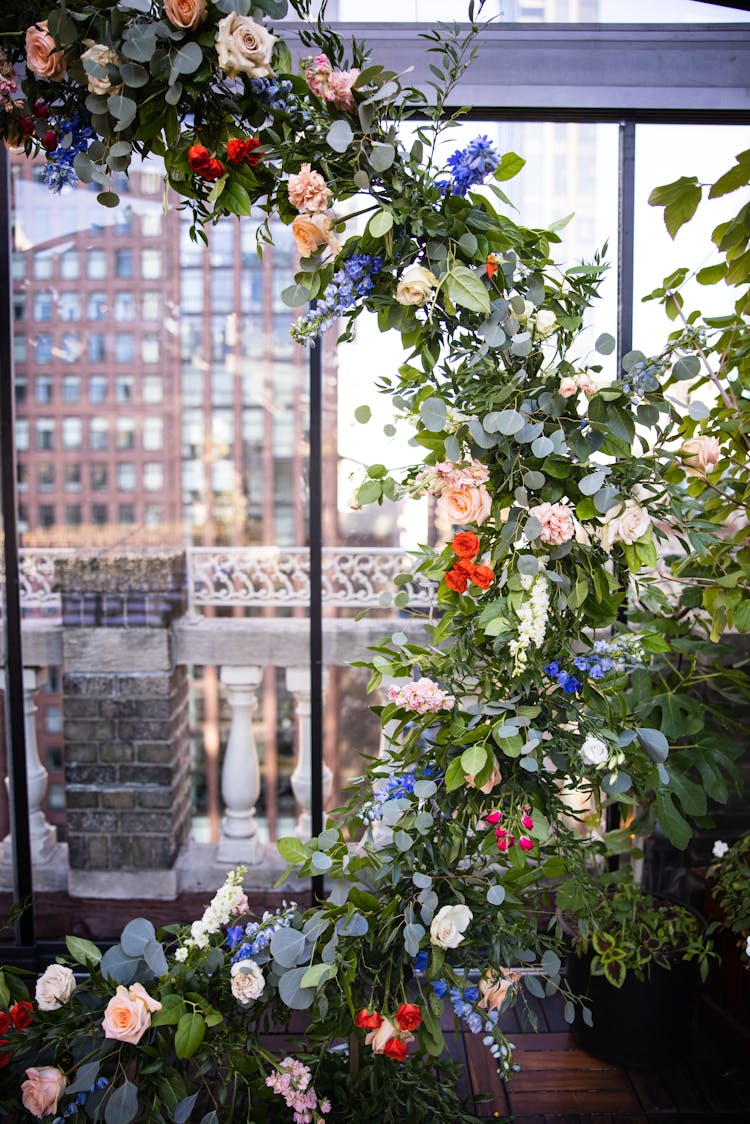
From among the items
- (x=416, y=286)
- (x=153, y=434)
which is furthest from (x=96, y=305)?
(x=416, y=286)

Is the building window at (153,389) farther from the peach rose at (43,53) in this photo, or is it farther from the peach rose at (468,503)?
the peach rose at (468,503)

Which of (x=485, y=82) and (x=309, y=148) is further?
(x=485, y=82)

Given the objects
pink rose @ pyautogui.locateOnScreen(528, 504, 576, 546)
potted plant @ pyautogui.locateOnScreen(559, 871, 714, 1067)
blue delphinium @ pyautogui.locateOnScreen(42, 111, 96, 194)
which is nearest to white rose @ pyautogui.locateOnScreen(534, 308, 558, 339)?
pink rose @ pyautogui.locateOnScreen(528, 504, 576, 546)

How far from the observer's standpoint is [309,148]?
1.23 metres

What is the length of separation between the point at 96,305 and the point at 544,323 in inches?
72.2

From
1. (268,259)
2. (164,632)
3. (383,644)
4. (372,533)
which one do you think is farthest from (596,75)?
(164,632)

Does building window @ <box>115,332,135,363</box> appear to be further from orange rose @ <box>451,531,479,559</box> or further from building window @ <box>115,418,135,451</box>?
orange rose @ <box>451,531,479,559</box>

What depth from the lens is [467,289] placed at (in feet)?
3.94

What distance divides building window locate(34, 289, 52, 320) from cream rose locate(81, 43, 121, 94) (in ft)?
4.85

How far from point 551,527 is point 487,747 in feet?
1.22

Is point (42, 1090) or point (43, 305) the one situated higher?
point (43, 305)

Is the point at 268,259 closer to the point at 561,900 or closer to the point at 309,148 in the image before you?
the point at 309,148

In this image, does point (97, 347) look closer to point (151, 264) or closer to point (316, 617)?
point (151, 264)

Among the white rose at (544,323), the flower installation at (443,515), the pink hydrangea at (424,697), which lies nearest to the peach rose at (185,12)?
the flower installation at (443,515)
